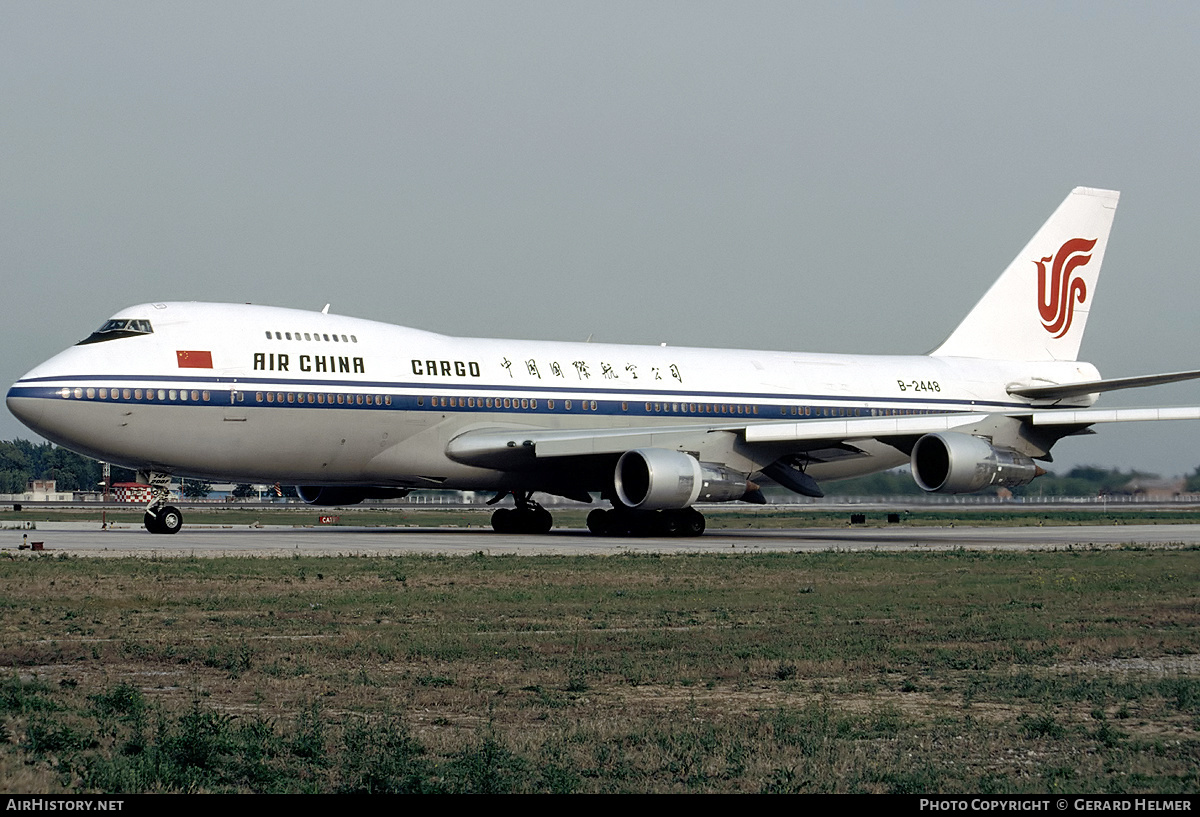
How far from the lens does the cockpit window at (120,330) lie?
30.1m

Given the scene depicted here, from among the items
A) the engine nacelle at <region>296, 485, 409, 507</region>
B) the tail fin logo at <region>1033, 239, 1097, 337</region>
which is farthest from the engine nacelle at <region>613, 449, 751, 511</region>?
the tail fin logo at <region>1033, 239, 1097, 337</region>

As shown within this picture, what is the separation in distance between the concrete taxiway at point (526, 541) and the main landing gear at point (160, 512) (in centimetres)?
40

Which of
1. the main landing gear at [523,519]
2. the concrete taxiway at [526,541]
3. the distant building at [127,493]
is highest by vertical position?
the distant building at [127,493]

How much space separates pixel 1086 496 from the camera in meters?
46.1

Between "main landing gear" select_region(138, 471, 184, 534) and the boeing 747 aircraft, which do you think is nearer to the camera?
the boeing 747 aircraft

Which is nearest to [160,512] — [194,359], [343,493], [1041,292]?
[194,359]

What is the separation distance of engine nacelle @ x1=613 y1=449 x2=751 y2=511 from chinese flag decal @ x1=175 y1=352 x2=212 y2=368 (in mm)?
10036

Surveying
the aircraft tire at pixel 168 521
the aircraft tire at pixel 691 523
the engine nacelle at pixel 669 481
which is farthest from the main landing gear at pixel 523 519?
the aircraft tire at pixel 168 521

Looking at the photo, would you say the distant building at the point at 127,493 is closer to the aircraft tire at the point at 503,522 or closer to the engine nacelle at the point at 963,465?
the aircraft tire at the point at 503,522

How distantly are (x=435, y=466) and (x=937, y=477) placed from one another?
12547 mm

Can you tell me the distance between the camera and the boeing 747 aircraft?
1176 inches

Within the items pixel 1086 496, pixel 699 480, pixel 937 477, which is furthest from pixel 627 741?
pixel 1086 496

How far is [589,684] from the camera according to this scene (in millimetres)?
10625

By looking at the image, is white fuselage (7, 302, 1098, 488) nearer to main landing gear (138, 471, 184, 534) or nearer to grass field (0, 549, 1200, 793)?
main landing gear (138, 471, 184, 534)
